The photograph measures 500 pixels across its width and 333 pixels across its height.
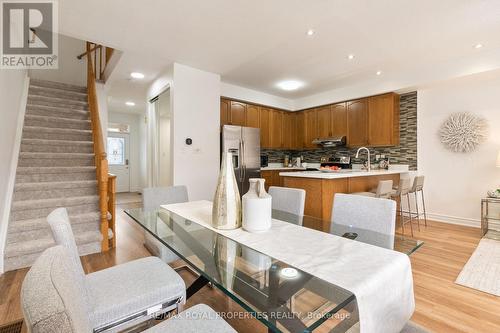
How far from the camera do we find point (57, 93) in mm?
4457

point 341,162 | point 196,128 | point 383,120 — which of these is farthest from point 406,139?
point 196,128

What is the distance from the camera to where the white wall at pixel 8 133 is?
2.56 metres

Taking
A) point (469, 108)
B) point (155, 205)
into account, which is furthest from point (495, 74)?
point (155, 205)

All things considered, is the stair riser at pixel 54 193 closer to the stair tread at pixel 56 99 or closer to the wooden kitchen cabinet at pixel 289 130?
the stair tread at pixel 56 99

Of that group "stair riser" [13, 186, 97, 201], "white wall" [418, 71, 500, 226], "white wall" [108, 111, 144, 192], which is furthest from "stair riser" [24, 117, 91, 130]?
"white wall" [418, 71, 500, 226]

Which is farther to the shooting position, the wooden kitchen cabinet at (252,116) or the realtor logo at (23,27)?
the wooden kitchen cabinet at (252,116)

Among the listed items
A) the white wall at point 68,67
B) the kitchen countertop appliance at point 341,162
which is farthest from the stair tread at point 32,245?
the kitchen countertop appliance at point 341,162

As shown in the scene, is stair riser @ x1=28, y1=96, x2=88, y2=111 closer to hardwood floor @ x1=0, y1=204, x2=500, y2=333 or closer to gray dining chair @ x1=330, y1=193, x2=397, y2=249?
hardwood floor @ x1=0, y1=204, x2=500, y2=333

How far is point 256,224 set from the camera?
51.1 inches

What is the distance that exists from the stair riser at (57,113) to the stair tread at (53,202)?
1900 millimetres

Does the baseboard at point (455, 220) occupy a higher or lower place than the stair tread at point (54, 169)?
lower

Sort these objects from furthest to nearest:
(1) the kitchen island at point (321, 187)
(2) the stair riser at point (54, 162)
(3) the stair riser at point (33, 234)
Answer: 1. (2) the stair riser at point (54, 162)
2. (1) the kitchen island at point (321, 187)
3. (3) the stair riser at point (33, 234)

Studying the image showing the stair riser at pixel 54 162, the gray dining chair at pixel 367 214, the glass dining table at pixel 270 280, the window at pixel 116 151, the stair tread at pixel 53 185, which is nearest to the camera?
the glass dining table at pixel 270 280

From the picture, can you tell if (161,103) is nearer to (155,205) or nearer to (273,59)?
(273,59)
